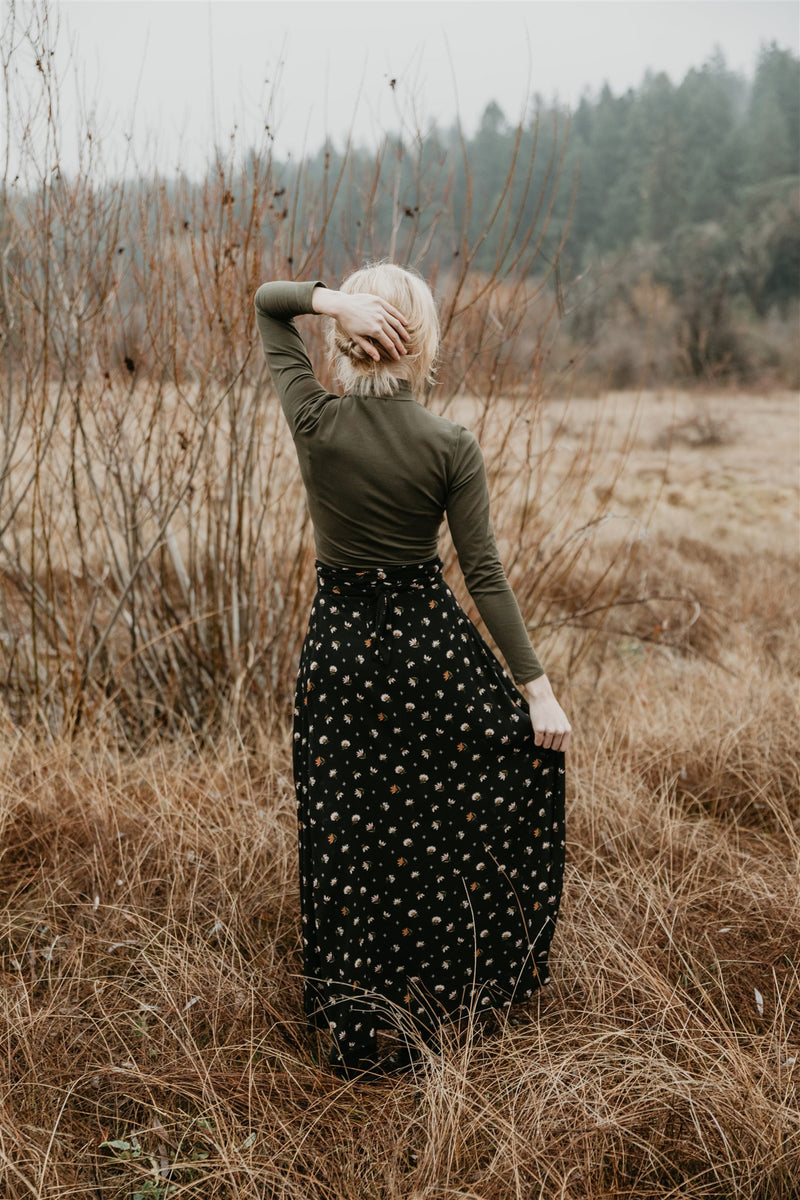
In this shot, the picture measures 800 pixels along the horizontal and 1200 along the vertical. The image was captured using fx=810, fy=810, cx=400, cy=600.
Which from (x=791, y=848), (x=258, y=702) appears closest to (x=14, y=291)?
(x=258, y=702)

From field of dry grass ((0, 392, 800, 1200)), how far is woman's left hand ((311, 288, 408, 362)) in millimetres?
1382

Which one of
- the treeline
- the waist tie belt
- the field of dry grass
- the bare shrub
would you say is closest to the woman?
the waist tie belt

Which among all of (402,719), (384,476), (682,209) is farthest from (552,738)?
(682,209)

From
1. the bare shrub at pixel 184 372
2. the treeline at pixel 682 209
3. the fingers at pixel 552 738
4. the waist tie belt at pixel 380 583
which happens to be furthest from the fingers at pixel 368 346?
the treeline at pixel 682 209

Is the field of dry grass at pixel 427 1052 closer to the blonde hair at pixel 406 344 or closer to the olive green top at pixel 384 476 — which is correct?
the olive green top at pixel 384 476

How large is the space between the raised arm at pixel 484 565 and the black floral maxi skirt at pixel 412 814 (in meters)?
0.10

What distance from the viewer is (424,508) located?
61.9 inches

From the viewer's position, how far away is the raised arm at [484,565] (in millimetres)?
1540

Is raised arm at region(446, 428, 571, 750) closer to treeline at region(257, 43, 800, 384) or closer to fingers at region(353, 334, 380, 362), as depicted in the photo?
fingers at region(353, 334, 380, 362)

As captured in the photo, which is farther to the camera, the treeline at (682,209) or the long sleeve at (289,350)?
the treeline at (682,209)

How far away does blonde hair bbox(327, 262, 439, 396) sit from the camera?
4.83 ft

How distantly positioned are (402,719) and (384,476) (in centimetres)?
49

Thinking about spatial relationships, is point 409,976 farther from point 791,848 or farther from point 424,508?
point 791,848

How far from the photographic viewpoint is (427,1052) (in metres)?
1.63
